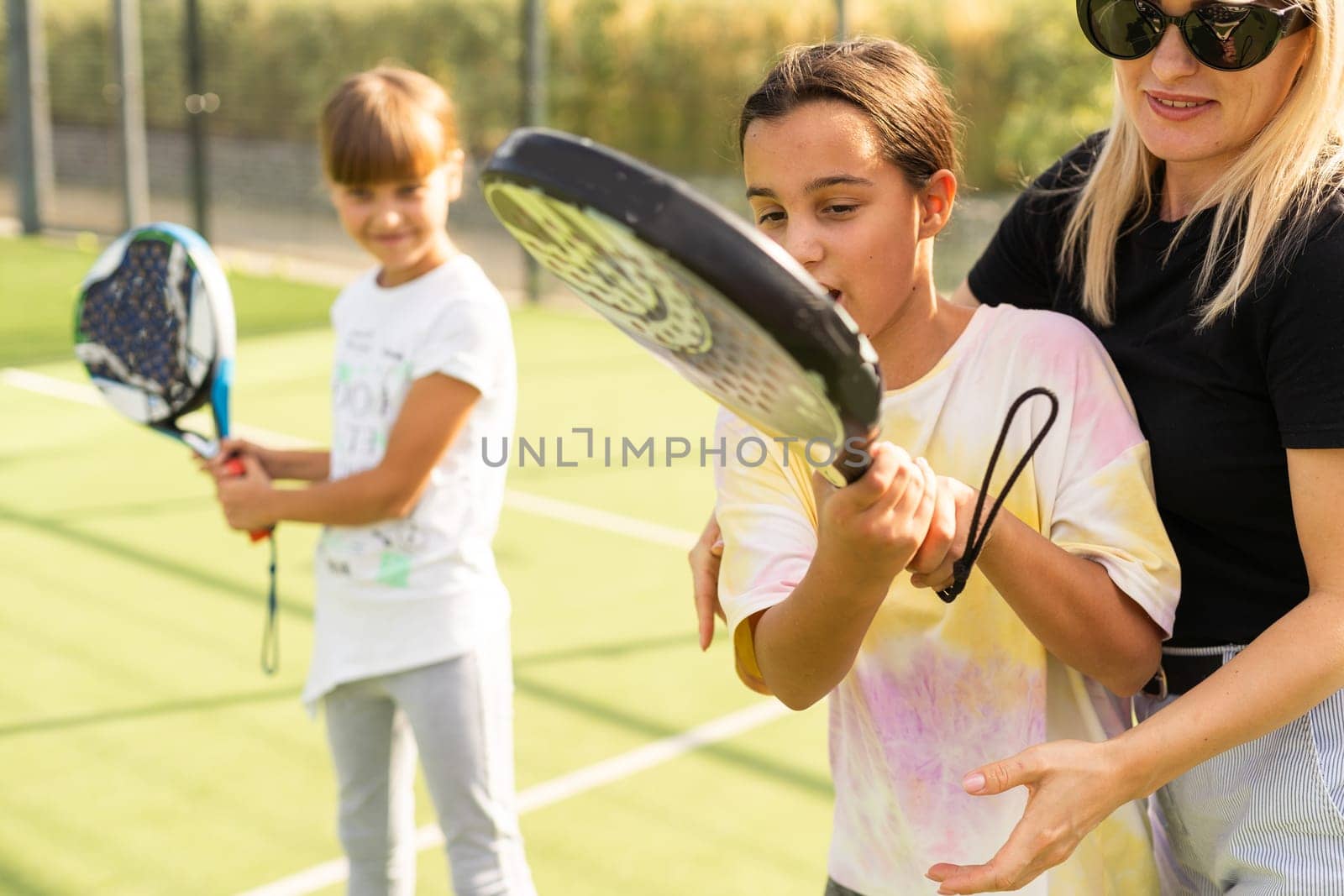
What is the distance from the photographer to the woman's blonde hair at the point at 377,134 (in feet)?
8.82

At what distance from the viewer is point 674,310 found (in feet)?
3.72

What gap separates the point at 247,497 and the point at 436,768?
623 mm

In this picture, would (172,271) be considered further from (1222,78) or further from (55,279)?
(55,279)

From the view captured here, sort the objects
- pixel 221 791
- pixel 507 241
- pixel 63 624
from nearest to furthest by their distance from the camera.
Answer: pixel 221 791, pixel 63 624, pixel 507 241

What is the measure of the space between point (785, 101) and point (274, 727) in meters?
2.77

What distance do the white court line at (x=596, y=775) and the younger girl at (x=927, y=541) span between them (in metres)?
1.65

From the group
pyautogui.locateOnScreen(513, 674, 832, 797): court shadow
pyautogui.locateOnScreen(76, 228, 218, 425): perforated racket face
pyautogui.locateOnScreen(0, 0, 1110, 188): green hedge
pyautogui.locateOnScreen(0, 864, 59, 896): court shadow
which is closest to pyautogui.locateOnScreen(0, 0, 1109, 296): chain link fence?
pyautogui.locateOnScreen(0, 0, 1110, 188): green hedge

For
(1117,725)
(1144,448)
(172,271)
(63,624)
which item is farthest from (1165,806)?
(63,624)

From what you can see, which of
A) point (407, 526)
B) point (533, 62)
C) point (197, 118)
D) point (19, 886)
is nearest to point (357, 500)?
point (407, 526)

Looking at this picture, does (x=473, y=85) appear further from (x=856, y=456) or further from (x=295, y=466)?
(x=856, y=456)

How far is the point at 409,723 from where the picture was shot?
251cm

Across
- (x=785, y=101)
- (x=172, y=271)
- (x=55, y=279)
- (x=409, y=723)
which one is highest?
(x=785, y=101)

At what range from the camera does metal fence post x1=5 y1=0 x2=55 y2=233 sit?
12234 millimetres

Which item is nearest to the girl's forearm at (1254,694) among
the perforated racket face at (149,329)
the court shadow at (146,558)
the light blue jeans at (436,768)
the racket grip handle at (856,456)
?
the racket grip handle at (856,456)
